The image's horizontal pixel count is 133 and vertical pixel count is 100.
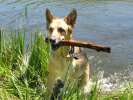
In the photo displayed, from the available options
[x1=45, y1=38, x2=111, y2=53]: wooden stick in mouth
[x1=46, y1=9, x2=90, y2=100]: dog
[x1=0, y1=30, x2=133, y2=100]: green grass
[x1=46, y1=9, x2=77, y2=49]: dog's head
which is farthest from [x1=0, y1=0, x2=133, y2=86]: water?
[x1=45, y1=38, x2=111, y2=53]: wooden stick in mouth

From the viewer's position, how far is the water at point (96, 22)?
37.2ft

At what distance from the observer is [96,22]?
1479 cm

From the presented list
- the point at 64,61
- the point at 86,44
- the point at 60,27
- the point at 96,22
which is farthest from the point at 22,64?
the point at 96,22

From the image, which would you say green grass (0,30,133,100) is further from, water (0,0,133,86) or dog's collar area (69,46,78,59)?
water (0,0,133,86)

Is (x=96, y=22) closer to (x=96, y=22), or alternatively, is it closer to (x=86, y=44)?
(x=96, y=22)

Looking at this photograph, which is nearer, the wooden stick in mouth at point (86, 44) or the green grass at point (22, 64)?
the wooden stick in mouth at point (86, 44)

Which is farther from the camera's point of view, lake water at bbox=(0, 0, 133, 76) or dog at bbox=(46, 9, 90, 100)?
lake water at bbox=(0, 0, 133, 76)

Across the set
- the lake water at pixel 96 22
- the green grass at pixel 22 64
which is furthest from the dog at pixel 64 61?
the lake water at pixel 96 22

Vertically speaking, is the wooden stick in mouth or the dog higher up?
the wooden stick in mouth

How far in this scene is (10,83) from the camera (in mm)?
8172

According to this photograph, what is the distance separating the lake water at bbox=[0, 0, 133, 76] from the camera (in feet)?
37.3

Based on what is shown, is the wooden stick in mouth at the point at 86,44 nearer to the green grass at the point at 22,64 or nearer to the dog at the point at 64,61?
the dog at the point at 64,61

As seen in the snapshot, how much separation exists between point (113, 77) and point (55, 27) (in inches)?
128

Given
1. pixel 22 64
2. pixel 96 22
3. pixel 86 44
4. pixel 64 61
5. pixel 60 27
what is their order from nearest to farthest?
pixel 86 44 < pixel 60 27 < pixel 64 61 < pixel 22 64 < pixel 96 22
